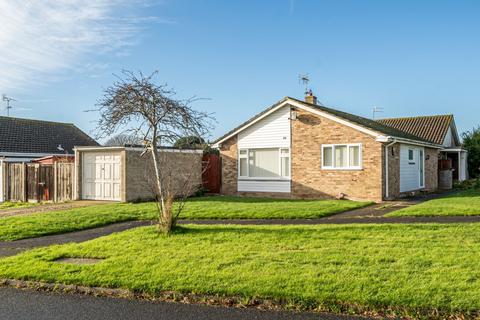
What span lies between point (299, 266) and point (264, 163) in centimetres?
1537

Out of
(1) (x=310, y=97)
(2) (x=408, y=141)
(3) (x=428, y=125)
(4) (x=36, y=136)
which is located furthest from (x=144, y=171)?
(3) (x=428, y=125)

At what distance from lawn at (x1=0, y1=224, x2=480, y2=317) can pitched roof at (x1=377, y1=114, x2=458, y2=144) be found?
2342cm

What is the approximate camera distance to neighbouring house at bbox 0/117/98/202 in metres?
22.5

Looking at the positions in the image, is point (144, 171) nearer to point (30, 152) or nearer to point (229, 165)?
point (229, 165)

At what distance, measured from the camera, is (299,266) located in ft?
23.6

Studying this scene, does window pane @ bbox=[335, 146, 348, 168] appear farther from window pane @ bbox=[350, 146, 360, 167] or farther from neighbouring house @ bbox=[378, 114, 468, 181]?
neighbouring house @ bbox=[378, 114, 468, 181]

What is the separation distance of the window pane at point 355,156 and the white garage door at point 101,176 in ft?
33.8

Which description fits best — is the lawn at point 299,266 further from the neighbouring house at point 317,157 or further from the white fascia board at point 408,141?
the neighbouring house at point 317,157

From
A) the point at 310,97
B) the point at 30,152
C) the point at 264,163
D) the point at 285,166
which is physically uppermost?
the point at 310,97

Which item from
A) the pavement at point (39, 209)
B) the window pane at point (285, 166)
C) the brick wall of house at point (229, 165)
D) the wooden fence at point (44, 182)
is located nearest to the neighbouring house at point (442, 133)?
the window pane at point (285, 166)

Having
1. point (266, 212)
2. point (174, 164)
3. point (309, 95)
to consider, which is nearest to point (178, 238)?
point (266, 212)

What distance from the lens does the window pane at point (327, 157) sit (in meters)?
20.4

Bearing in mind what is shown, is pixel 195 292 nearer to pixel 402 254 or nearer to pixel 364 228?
pixel 402 254

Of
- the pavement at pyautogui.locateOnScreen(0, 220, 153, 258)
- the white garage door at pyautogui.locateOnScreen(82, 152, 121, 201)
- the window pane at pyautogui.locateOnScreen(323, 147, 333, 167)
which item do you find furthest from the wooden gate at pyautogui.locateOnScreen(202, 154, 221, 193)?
the pavement at pyautogui.locateOnScreen(0, 220, 153, 258)
